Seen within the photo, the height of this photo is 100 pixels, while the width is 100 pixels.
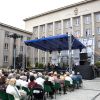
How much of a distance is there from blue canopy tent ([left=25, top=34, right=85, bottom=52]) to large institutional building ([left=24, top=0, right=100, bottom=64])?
1228 cm

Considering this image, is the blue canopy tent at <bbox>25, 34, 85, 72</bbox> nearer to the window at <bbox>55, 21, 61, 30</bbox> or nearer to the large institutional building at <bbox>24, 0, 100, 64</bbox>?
the large institutional building at <bbox>24, 0, 100, 64</bbox>

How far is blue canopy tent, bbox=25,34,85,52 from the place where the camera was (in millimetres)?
21270

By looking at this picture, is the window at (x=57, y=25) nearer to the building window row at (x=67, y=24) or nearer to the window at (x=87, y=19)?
the building window row at (x=67, y=24)

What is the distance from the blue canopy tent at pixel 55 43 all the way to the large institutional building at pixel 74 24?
12.3 metres

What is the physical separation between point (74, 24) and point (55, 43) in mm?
26133

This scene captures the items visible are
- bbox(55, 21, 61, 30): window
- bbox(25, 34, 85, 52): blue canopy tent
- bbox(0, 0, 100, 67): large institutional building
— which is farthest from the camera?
bbox(55, 21, 61, 30): window

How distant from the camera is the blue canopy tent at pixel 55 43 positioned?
21.3m

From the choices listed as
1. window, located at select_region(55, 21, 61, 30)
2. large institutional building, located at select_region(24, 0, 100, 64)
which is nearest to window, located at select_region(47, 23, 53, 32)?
large institutional building, located at select_region(24, 0, 100, 64)

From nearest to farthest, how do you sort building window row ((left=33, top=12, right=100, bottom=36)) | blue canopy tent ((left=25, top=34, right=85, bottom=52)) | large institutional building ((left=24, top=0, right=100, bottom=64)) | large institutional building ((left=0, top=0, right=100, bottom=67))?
blue canopy tent ((left=25, top=34, right=85, bottom=52))
large institutional building ((left=24, top=0, right=100, bottom=64))
large institutional building ((left=0, top=0, right=100, bottom=67))
building window row ((left=33, top=12, right=100, bottom=36))

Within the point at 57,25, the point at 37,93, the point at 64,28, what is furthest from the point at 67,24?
the point at 37,93

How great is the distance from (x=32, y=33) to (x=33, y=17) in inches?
164

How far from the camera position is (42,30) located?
56250mm

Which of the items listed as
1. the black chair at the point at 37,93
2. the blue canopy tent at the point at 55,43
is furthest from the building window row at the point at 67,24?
the black chair at the point at 37,93

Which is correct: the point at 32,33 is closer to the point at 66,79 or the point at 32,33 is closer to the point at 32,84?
the point at 66,79
